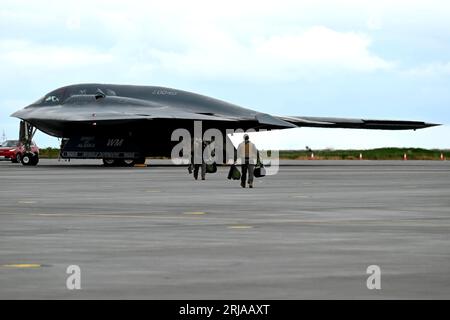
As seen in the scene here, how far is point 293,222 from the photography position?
21.8 meters

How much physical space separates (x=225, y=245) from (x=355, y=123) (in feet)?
212

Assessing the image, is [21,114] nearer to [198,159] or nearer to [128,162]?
[128,162]

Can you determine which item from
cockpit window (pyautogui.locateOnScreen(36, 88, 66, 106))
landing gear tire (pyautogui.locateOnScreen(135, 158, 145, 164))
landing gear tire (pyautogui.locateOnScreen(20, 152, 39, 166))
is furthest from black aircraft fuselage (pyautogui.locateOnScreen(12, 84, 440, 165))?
landing gear tire (pyautogui.locateOnScreen(20, 152, 39, 166))

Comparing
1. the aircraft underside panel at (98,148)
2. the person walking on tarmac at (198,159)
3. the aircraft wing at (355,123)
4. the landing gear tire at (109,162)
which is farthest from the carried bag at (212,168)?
the aircraft wing at (355,123)

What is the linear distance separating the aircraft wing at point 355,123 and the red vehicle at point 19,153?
52.9 ft

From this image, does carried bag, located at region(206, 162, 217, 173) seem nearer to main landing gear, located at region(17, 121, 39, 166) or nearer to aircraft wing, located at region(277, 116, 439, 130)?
main landing gear, located at region(17, 121, 39, 166)

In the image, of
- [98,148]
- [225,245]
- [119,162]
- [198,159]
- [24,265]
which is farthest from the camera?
[119,162]

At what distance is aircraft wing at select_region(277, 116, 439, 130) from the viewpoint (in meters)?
78.4

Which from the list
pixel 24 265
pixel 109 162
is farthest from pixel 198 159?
pixel 24 265

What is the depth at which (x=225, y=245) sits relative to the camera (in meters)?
16.9

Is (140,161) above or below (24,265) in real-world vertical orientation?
above
